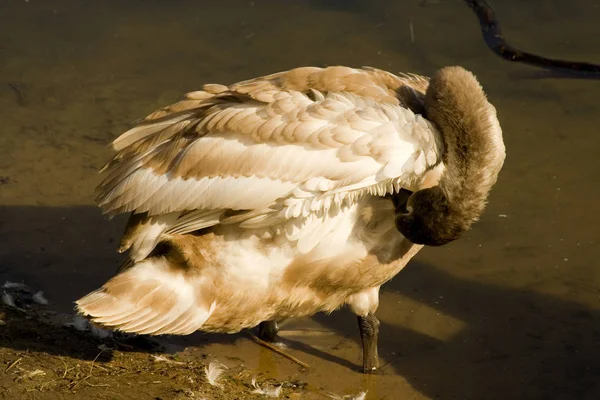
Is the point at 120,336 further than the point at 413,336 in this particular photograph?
No

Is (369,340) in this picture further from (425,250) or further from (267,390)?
(425,250)

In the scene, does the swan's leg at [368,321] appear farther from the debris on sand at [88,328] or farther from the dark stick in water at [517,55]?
the dark stick in water at [517,55]

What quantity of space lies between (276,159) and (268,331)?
1.70 m

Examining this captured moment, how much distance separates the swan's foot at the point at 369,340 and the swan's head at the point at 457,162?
0.96 metres

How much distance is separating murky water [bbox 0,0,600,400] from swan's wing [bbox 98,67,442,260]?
140cm

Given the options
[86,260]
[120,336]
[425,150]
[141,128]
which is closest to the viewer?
[425,150]

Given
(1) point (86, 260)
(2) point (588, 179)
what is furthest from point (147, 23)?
(2) point (588, 179)

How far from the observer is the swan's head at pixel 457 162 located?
4652mm

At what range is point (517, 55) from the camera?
8781 millimetres

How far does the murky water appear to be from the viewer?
5.84 meters

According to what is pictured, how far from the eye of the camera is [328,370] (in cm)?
572

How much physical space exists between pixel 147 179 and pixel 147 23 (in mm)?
5162

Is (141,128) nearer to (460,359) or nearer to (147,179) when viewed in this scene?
(147,179)

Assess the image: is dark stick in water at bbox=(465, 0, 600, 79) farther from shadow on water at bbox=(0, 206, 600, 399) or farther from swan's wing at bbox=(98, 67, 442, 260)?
swan's wing at bbox=(98, 67, 442, 260)
